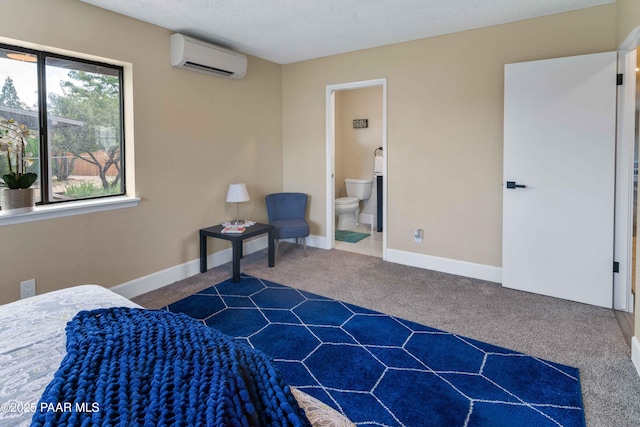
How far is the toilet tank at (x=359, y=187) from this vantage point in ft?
20.8

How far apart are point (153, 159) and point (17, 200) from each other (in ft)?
3.65

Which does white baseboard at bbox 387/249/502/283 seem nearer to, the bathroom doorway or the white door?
the white door

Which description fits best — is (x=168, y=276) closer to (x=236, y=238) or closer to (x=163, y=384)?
(x=236, y=238)

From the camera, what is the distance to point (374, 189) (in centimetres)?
646

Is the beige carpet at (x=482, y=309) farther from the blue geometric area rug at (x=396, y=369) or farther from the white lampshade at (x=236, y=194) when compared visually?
the white lampshade at (x=236, y=194)

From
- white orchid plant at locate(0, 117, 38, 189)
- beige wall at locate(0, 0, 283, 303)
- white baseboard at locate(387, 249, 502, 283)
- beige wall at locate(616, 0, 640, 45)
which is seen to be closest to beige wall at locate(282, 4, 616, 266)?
white baseboard at locate(387, 249, 502, 283)

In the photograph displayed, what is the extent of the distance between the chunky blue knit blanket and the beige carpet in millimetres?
1747

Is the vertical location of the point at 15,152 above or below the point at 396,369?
above

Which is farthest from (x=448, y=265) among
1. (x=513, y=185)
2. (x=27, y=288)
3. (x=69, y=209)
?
(x=27, y=288)

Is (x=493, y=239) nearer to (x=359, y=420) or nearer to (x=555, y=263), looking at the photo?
(x=555, y=263)

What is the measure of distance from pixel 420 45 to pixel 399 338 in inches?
117

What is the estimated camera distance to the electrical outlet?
2.67 m

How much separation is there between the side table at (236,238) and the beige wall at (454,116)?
4.51ft

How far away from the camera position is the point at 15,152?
2666 millimetres
